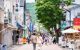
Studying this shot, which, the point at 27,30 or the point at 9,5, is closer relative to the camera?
the point at 9,5

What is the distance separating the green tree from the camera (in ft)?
215

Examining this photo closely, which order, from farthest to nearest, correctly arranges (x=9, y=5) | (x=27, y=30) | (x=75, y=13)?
(x=27, y=30), (x=75, y=13), (x=9, y=5)

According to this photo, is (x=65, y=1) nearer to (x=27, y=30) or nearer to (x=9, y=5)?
(x=9, y=5)

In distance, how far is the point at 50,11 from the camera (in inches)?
2606

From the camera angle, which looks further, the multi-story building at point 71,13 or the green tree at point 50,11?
the green tree at point 50,11

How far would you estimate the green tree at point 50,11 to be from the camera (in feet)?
215

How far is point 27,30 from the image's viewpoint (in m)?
103

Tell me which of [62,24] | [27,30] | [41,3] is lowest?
[27,30]

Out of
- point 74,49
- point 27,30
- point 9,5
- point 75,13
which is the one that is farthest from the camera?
point 27,30

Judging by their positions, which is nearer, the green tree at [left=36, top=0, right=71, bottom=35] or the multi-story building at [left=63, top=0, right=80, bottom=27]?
the multi-story building at [left=63, top=0, right=80, bottom=27]

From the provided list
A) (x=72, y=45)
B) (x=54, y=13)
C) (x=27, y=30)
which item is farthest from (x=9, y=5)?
(x=27, y=30)

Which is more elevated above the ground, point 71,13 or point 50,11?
point 50,11

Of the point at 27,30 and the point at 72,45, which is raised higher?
the point at 72,45

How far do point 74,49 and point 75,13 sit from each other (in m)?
29.0
